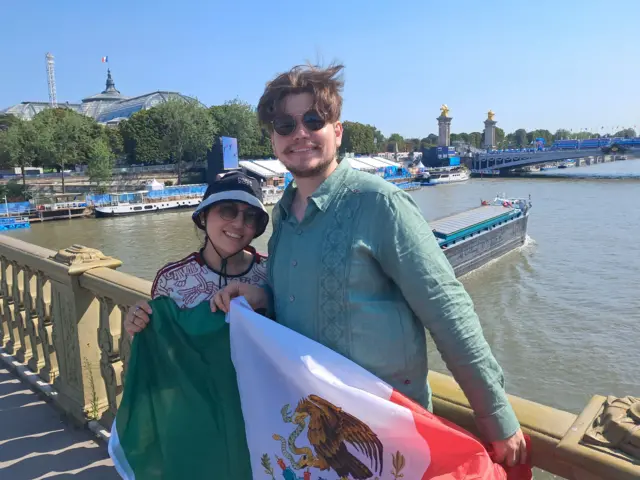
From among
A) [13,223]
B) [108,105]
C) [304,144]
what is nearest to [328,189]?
[304,144]

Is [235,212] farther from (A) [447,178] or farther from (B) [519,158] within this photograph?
(B) [519,158]

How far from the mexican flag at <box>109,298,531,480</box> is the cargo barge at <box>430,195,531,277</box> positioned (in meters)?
16.6

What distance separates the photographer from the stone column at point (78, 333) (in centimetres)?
305

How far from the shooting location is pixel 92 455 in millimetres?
2871

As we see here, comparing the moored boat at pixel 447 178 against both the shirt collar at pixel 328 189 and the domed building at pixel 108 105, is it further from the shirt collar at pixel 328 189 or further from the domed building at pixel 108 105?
the shirt collar at pixel 328 189

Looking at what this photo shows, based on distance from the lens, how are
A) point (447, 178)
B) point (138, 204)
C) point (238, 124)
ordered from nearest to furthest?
point (138, 204) → point (238, 124) → point (447, 178)

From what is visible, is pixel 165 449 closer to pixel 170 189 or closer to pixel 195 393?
pixel 195 393

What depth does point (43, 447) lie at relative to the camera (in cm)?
296

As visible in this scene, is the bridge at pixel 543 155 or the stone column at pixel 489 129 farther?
the stone column at pixel 489 129

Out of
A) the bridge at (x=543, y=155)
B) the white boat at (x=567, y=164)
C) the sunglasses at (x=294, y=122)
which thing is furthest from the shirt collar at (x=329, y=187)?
the white boat at (x=567, y=164)

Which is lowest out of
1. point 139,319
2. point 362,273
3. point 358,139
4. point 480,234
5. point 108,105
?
point 480,234

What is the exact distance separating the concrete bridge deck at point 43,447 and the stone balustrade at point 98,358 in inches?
4.5

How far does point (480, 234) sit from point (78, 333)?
2007 centimetres

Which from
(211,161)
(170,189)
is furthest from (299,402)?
(211,161)
